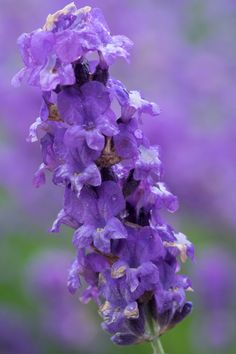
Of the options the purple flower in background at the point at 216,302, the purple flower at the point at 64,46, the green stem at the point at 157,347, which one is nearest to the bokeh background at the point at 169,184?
the purple flower in background at the point at 216,302

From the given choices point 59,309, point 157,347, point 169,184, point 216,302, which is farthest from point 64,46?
point 169,184

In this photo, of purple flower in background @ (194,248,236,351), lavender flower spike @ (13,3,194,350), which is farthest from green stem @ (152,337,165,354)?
purple flower in background @ (194,248,236,351)

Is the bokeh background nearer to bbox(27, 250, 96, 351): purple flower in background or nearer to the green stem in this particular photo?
bbox(27, 250, 96, 351): purple flower in background

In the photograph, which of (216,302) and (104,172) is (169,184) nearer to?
(216,302)

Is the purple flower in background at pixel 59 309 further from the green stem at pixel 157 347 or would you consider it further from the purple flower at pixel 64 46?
the purple flower at pixel 64 46

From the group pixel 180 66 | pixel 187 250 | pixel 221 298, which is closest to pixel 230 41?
pixel 180 66
